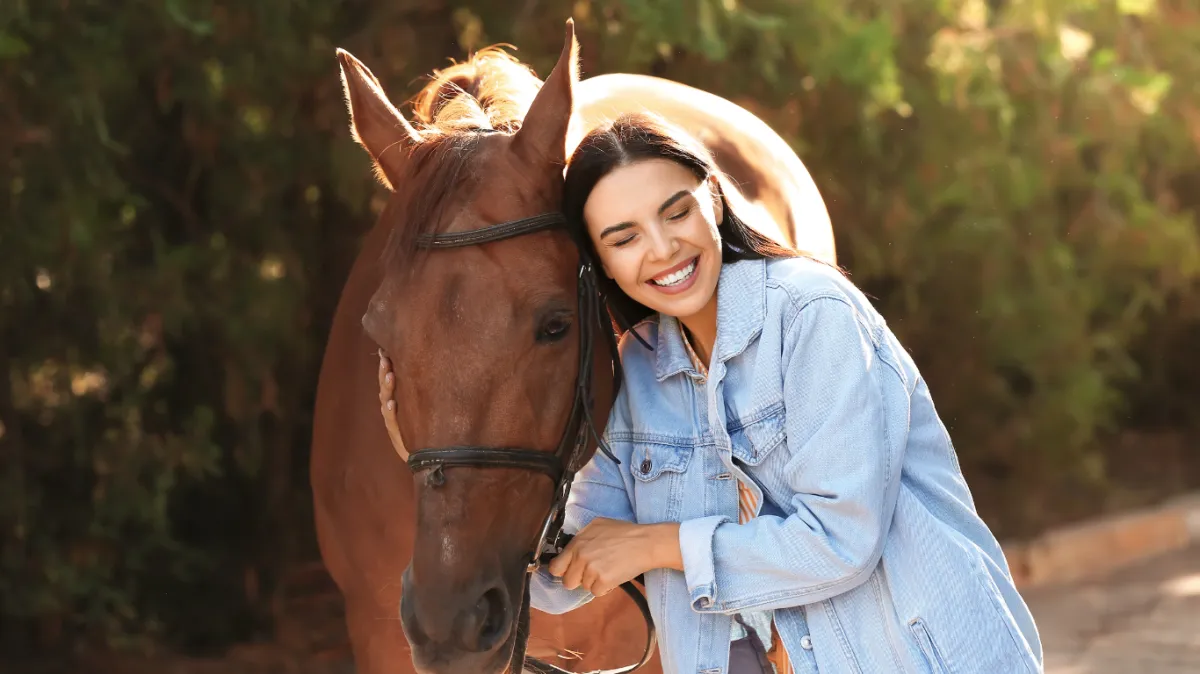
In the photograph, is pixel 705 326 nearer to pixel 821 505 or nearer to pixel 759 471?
pixel 759 471

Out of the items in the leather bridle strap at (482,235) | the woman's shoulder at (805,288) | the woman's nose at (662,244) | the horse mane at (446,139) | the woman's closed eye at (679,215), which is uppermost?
the horse mane at (446,139)

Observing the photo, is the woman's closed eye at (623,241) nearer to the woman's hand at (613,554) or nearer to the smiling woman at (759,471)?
the smiling woman at (759,471)

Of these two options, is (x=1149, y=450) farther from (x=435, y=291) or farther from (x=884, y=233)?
(x=435, y=291)

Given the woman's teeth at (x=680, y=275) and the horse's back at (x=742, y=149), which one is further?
the horse's back at (x=742, y=149)

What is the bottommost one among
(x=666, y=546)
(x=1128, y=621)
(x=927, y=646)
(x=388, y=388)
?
(x=1128, y=621)

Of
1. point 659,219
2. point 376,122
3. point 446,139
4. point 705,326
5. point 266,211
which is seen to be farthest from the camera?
point 266,211

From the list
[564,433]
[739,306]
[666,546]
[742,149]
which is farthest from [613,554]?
[742,149]

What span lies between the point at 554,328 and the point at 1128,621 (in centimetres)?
448

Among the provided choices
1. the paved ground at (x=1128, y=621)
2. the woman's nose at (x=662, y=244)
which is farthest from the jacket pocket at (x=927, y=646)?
the paved ground at (x=1128, y=621)

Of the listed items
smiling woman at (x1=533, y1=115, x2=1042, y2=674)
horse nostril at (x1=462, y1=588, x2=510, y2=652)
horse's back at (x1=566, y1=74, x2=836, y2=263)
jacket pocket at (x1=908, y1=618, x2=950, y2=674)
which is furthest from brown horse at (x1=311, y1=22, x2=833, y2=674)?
horse's back at (x1=566, y1=74, x2=836, y2=263)

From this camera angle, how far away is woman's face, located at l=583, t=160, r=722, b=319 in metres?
2.05

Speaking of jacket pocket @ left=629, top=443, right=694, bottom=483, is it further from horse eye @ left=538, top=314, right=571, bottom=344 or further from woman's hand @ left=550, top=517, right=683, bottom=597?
horse eye @ left=538, top=314, right=571, bottom=344

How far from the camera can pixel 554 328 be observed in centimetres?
212

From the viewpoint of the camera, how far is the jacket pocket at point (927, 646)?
5.99ft
